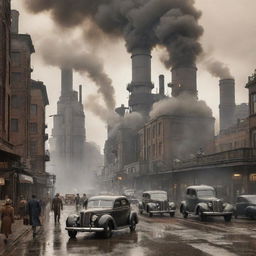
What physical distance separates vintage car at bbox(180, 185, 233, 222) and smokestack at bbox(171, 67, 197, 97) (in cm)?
5614

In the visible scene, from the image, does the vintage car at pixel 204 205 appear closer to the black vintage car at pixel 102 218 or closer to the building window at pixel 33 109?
the black vintage car at pixel 102 218

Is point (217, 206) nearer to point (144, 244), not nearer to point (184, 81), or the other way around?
point (144, 244)

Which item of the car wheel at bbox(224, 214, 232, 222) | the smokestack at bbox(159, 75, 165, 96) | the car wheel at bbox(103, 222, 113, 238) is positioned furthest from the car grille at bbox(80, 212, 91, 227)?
the smokestack at bbox(159, 75, 165, 96)

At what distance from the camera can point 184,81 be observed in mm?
90250

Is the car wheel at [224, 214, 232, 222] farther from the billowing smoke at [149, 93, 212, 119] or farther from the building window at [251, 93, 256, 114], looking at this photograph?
the billowing smoke at [149, 93, 212, 119]

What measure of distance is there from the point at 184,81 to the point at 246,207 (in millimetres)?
61044

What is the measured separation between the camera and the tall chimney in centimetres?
11735

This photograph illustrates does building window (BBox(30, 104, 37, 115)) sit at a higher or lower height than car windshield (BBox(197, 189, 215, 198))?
higher

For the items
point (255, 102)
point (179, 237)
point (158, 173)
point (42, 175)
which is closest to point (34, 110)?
point (42, 175)

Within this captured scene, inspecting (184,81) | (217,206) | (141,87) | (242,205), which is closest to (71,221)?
(217,206)

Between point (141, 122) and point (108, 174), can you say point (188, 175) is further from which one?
point (108, 174)

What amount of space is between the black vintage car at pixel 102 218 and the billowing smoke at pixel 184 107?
66528mm

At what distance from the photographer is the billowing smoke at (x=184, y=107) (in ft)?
290

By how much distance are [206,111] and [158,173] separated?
21635mm
